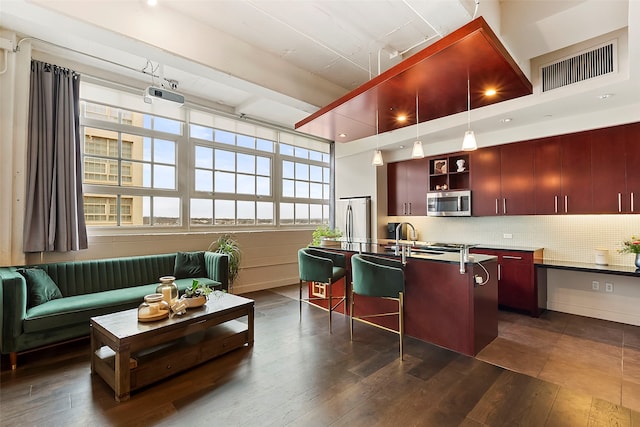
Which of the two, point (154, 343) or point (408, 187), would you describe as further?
point (408, 187)

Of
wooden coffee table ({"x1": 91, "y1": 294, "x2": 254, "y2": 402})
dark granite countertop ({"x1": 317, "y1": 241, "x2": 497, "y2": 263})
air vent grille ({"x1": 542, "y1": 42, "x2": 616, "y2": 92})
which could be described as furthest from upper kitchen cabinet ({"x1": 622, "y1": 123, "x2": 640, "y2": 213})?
wooden coffee table ({"x1": 91, "y1": 294, "x2": 254, "y2": 402})

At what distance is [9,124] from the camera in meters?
3.06

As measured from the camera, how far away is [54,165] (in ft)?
11.1

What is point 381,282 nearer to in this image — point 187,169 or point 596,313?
point 596,313

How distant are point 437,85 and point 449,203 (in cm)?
249

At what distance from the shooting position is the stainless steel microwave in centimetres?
475

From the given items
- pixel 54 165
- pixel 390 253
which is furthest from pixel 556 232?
pixel 54 165

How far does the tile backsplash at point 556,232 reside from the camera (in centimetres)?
370

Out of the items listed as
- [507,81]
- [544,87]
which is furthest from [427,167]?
[507,81]

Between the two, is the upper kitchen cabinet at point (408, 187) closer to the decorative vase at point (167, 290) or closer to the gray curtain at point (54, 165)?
the decorative vase at point (167, 290)

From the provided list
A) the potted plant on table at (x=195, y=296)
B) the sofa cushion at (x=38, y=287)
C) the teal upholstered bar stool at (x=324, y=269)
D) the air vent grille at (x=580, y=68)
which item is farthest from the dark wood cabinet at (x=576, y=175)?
the sofa cushion at (x=38, y=287)

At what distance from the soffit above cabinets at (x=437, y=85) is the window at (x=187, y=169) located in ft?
5.39

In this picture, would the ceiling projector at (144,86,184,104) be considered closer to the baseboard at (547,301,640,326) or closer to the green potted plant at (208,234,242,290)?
the green potted plant at (208,234,242,290)

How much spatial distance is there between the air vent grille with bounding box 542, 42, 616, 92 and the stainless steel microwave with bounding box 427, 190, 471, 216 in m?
1.86
